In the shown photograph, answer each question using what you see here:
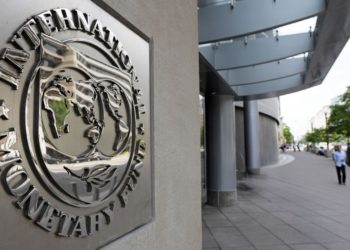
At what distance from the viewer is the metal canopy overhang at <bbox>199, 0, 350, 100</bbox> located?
562cm

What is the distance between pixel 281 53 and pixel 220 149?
3.56 meters

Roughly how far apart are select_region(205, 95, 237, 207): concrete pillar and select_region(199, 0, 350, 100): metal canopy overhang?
0.96m

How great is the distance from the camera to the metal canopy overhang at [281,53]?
562 cm

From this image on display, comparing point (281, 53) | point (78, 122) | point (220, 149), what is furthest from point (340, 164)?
point (78, 122)

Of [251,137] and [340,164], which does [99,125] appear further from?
[251,137]

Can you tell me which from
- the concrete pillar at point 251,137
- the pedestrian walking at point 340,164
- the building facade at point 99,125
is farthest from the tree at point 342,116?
the building facade at point 99,125

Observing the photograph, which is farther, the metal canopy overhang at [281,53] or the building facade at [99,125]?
the metal canopy overhang at [281,53]

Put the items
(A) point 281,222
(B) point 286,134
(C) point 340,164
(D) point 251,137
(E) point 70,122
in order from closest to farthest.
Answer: (E) point 70,122 → (A) point 281,222 → (C) point 340,164 → (D) point 251,137 → (B) point 286,134

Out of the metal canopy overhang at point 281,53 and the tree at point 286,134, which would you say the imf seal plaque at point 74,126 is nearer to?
the metal canopy overhang at point 281,53

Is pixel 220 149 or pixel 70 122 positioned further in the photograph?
pixel 220 149

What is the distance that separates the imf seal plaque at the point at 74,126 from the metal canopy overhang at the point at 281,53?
13.6ft

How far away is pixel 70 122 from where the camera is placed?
180cm

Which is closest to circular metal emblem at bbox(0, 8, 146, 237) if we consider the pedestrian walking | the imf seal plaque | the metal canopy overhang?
the imf seal plaque

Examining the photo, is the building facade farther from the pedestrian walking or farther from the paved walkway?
the pedestrian walking
